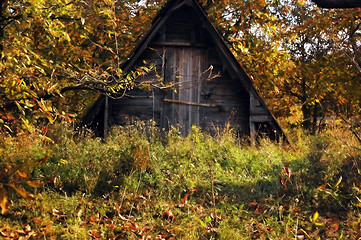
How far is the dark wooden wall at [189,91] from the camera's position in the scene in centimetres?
1266

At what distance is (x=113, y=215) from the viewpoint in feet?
19.8

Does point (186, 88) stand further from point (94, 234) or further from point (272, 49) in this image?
point (94, 234)

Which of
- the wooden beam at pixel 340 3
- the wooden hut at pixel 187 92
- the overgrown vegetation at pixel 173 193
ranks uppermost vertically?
the wooden beam at pixel 340 3

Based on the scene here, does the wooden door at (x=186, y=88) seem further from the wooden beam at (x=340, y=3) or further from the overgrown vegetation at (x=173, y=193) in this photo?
the wooden beam at (x=340, y=3)

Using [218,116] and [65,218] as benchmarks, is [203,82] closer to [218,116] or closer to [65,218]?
[218,116]

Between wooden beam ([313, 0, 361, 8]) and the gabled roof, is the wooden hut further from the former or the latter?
wooden beam ([313, 0, 361, 8])

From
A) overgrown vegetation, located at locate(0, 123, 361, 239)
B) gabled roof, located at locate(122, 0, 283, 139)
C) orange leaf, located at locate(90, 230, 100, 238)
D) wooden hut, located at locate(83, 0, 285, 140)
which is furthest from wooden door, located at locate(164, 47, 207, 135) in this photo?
orange leaf, located at locate(90, 230, 100, 238)

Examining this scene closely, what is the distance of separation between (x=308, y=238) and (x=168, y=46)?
8.40m

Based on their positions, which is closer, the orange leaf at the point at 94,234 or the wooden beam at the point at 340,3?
the orange leaf at the point at 94,234

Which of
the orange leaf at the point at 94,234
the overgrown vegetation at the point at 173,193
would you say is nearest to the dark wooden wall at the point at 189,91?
the overgrown vegetation at the point at 173,193

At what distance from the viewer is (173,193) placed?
22.2 ft

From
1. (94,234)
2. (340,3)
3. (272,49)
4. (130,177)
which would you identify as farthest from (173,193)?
(272,49)

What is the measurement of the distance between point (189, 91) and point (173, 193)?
6.35 m

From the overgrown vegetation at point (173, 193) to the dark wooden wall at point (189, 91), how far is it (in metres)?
3.83
